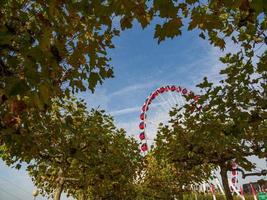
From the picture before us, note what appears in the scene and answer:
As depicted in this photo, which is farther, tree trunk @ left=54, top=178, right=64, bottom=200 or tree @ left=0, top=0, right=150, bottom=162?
tree trunk @ left=54, top=178, right=64, bottom=200

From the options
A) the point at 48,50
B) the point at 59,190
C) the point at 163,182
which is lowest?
the point at 48,50

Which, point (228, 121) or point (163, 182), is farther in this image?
point (163, 182)

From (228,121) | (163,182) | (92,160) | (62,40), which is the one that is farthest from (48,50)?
(163,182)

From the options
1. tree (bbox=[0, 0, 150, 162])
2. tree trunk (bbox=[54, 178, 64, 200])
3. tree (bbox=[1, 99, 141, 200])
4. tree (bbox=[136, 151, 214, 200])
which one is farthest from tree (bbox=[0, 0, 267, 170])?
tree (bbox=[136, 151, 214, 200])

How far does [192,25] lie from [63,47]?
1698 mm

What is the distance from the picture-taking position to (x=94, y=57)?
4902 millimetres

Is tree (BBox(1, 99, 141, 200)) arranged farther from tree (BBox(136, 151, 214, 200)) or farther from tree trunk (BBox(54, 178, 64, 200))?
tree (BBox(136, 151, 214, 200))

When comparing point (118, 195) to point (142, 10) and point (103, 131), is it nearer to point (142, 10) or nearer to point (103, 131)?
point (103, 131)

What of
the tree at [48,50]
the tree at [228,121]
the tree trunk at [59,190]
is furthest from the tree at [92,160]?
the tree at [48,50]

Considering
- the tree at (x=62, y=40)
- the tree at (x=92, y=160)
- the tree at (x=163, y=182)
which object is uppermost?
the tree at (x=163, y=182)

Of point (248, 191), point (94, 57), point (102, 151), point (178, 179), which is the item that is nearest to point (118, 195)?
point (178, 179)

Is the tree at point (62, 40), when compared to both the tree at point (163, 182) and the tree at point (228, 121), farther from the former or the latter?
the tree at point (163, 182)

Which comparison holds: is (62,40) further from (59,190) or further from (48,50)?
(59,190)

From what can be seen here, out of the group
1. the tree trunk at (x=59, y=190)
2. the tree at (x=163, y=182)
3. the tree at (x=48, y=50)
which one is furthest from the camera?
the tree at (x=163, y=182)
